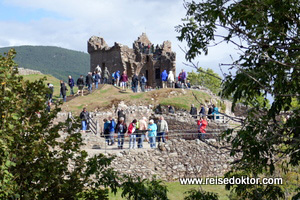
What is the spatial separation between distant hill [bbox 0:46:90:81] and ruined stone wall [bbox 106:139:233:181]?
406 feet

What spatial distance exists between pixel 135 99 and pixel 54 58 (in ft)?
436

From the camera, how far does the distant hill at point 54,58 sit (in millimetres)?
152375

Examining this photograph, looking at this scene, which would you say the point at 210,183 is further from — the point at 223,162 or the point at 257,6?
the point at 257,6

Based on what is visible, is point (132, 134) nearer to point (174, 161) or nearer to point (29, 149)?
point (174, 161)

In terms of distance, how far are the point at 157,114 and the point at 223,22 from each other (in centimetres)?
2363

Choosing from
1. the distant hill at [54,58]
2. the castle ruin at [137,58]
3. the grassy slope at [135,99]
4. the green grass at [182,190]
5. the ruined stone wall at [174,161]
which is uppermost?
the distant hill at [54,58]

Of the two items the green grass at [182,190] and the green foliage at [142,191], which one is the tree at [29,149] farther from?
the green grass at [182,190]

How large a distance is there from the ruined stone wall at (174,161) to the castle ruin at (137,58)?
98.5 ft

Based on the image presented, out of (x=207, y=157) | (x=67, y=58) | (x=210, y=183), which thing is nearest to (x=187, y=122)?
(x=207, y=157)

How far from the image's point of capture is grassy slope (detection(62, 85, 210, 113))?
111 feet

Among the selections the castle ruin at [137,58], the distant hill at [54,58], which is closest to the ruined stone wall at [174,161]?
the castle ruin at [137,58]

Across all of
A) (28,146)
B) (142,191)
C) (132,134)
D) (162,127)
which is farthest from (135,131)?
(28,146)

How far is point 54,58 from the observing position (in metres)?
163

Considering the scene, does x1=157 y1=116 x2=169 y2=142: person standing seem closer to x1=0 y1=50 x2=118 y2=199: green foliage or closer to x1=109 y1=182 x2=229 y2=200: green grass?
x1=109 y1=182 x2=229 y2=200: green grass
